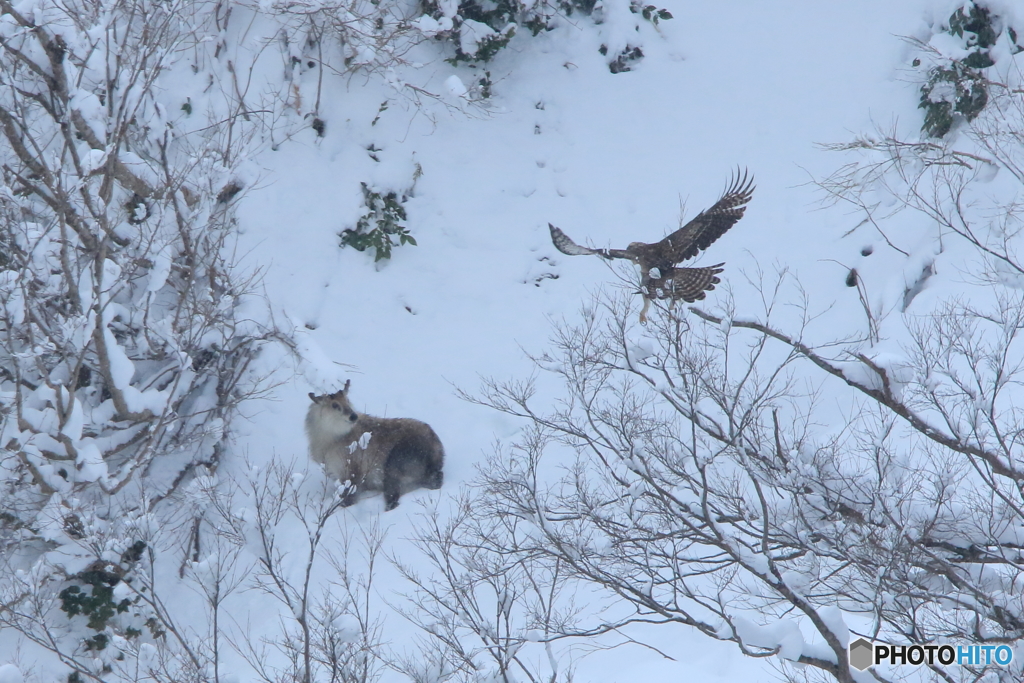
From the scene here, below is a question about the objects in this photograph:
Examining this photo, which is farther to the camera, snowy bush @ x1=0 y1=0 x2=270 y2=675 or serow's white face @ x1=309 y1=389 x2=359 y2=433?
serow's white face @ x1=309 y1=389 x2=359 y2=433

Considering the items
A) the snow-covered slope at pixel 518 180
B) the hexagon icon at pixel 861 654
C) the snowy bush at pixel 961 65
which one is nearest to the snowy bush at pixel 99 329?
the snow-covered slope at pixel 518 180

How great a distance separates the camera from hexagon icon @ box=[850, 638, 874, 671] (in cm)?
560

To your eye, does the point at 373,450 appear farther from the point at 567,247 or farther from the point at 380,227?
the point at 380,227

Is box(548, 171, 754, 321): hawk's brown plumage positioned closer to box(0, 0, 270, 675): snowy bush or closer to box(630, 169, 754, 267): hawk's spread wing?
box(630, 169, 754, 267): hawk's spread wing

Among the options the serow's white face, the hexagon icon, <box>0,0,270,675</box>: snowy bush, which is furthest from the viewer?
the serow's white face

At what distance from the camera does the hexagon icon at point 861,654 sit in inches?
221

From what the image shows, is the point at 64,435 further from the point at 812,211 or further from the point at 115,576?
the point at 812,211

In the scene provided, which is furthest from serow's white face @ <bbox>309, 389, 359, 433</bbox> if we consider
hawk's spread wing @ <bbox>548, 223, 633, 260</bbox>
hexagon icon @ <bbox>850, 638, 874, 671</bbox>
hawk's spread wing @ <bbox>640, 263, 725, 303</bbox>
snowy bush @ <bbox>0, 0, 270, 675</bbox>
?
hexagon icon @ <bbox>850, 638, 874, 671</bbox>

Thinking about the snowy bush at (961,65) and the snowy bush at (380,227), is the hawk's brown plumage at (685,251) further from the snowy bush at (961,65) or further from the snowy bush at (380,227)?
the snowy bush at (961,65)

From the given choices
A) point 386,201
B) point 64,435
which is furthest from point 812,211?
point 64,435

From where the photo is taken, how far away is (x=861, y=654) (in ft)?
18.5

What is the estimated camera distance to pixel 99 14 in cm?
839

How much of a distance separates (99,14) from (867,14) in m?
11.9

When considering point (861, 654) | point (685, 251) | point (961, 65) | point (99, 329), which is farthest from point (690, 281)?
point (961, 65)
